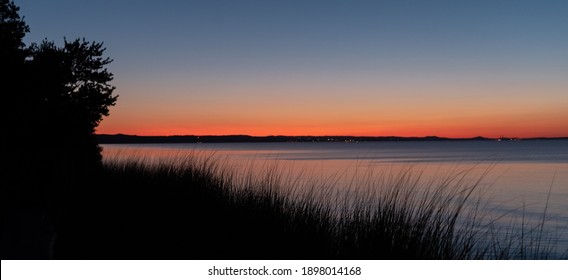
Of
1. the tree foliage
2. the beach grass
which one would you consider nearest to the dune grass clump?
the beach grass

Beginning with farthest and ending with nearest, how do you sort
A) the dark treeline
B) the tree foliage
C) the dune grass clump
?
1. the tree foliage
2. the dune grass clump
3. the dark treeline

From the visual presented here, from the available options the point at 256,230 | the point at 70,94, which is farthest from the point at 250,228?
the point at 70,94

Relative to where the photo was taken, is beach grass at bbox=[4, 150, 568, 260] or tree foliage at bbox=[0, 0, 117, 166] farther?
tree foliage at bbox=[0, 0, 117, 166]

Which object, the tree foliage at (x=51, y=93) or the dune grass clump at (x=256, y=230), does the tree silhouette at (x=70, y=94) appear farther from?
the dune grass clump at (x=256, y=230)

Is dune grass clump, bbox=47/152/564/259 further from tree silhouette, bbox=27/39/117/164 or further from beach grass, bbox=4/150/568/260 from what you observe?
tree silhouette, bbox=27/39/117/164

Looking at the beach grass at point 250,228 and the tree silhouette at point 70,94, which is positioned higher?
the tree silhouette at point 70,94

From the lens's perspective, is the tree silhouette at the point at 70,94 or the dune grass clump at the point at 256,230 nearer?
the dune grass clump at the point at 256,230

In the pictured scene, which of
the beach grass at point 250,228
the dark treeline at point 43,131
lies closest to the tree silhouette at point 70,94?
the dark treeline at point 43,131

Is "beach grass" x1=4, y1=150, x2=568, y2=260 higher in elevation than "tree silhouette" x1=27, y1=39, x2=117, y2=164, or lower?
lower

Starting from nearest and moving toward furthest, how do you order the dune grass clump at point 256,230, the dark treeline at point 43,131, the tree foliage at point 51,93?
the dark treeline at point 43,131 → the dune grass clump at point 256,230 → the tree foliage at point 51,93

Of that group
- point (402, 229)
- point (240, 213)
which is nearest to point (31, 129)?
point (240, 213)

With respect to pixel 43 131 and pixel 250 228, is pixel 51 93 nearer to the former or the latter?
pixel 43 131

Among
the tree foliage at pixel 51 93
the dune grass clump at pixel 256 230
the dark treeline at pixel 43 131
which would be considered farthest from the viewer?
the tree foliage at pixel 51 93

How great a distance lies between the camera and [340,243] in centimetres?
604
